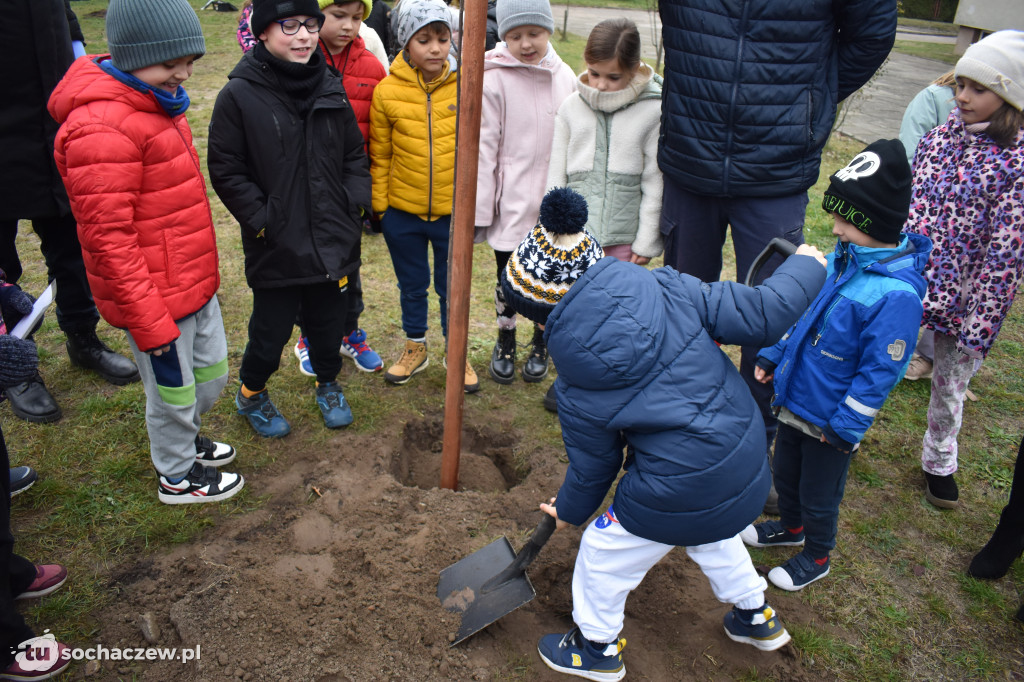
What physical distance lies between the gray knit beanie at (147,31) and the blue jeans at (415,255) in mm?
1396

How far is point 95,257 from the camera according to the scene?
2.48m

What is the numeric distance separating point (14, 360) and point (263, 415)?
1434mm

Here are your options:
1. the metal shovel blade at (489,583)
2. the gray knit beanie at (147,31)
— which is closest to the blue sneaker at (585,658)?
the metal shovel blade at (489,583)

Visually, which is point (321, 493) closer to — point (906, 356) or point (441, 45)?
point (441, 45)

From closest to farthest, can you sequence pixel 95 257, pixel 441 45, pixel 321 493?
pixel 95 257 < pixel 321 493 < pixel 441 45

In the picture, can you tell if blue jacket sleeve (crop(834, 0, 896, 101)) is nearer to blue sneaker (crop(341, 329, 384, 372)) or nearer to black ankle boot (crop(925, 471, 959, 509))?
black ankle boot (crop(925, 471, 959, 509))

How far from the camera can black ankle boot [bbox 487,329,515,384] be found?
4.14 metres

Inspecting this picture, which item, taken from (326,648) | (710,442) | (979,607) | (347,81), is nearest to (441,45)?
(347,81)

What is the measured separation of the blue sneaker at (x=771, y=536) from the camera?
3.02 meters

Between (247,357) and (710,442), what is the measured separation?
230 centimetres

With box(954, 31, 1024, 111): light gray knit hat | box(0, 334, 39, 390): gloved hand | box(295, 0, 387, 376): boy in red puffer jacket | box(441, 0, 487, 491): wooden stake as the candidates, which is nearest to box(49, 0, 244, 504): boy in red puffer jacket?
box(0, 334, 39, 390): gloved hand

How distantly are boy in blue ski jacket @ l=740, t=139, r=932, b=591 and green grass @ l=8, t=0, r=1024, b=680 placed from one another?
0.42m

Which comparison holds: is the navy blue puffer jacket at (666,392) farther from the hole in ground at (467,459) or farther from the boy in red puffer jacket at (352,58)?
the boy in red puffer jacket at (352,58)

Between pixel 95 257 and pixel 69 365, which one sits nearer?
pixel 95 257
